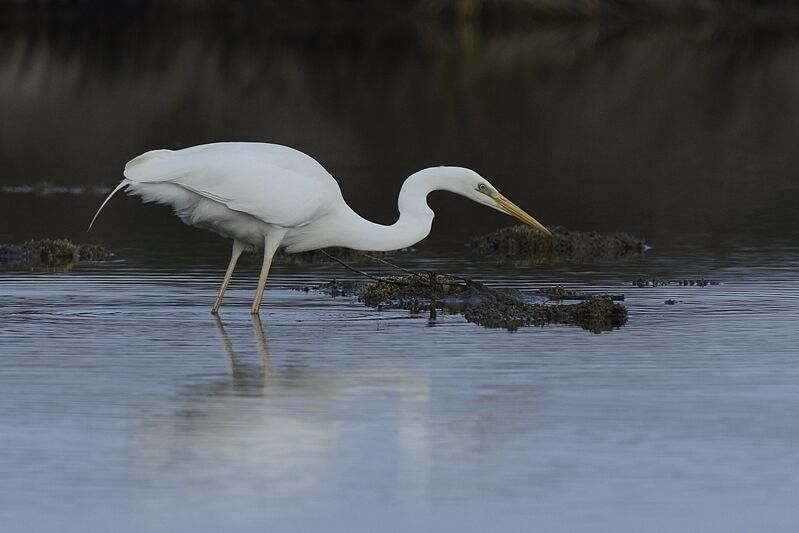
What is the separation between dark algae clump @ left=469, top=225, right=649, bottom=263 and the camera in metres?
16.3

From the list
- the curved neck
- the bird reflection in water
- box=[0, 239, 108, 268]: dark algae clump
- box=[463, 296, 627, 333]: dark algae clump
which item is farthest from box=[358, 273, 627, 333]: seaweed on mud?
box=[0, 239, 108, 268]: dark algae clump

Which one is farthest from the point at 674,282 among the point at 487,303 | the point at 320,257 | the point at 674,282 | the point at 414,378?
the point at 414,378

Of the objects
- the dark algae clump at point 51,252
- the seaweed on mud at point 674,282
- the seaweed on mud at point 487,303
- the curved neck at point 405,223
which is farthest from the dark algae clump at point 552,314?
the dark algae clump at point 51,252

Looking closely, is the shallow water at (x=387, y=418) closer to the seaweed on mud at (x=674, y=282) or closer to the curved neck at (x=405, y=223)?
the curved neck at (x=405, y=223)

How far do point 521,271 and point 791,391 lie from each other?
5.75 meters

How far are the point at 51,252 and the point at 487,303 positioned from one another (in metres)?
4.60

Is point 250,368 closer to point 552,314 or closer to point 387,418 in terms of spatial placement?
point 387,418

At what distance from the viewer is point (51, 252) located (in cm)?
1563

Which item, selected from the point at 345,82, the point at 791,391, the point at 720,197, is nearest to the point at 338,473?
the point at 791,391

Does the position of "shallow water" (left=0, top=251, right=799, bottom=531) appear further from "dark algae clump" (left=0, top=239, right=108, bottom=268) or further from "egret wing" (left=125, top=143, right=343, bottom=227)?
"dark algae clump" (left=0, top=239, right=108, bottom=268)

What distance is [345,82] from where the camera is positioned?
3762cm

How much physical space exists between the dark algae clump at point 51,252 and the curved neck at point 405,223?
3.57m

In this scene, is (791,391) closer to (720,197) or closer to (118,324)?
(118,324)

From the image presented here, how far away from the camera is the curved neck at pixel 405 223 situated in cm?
1267
